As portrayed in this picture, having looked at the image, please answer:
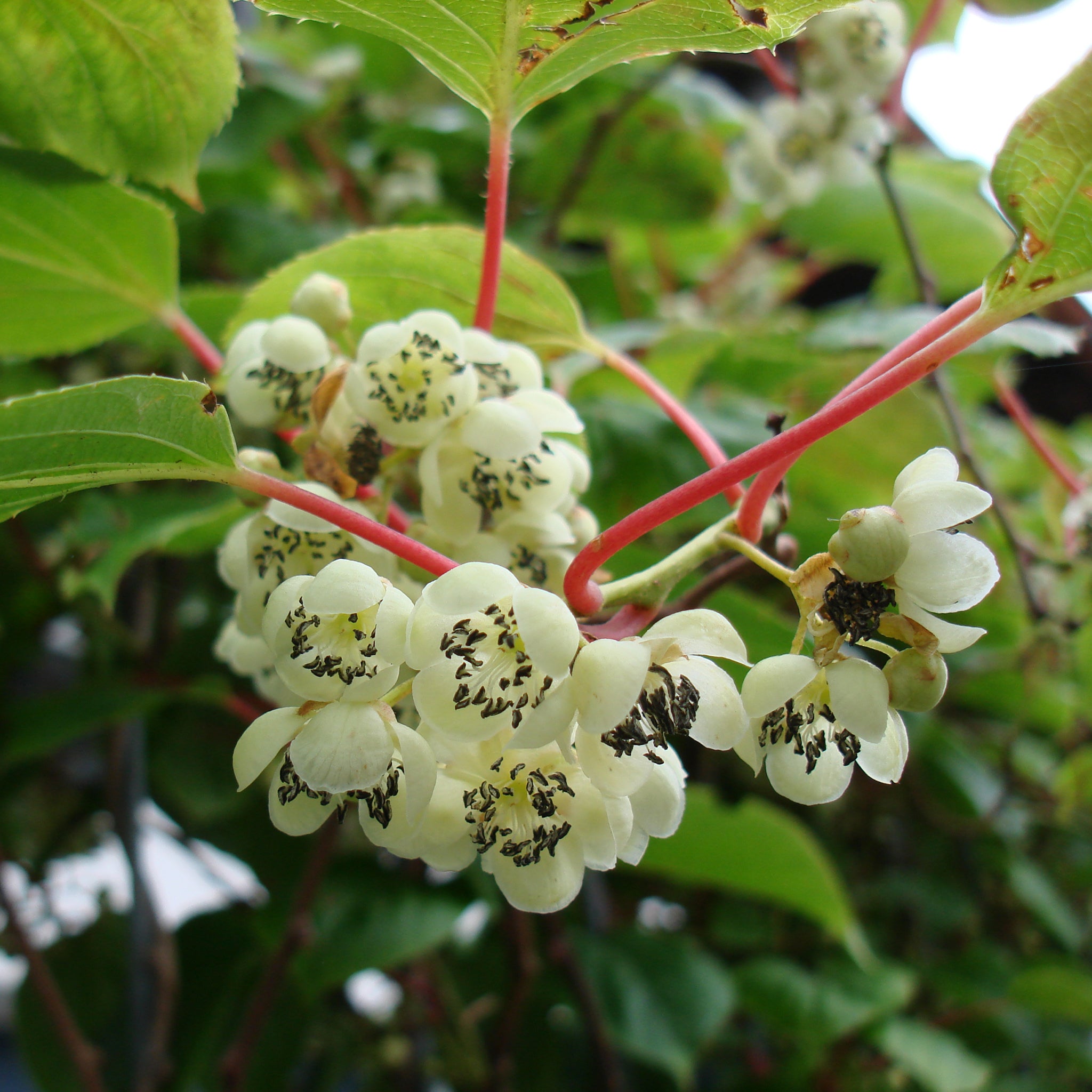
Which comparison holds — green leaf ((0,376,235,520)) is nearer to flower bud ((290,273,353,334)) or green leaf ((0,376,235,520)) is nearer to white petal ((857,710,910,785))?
flower bud ((290,273,353,334))

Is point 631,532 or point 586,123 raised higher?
point 631,532

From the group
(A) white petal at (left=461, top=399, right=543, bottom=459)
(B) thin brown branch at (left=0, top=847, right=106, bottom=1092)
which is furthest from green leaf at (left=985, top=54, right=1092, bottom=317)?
(B) thin brown branch at (left=0, top=847, right=106, bottom=1092)

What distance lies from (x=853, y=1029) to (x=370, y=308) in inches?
45.2

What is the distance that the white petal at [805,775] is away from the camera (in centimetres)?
39

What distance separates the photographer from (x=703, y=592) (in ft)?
1.67

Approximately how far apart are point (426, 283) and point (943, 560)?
406 millimetres

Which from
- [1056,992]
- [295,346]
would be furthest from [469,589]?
[1056,992]

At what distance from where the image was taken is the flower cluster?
1.11m

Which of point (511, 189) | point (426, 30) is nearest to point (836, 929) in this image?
point (426, 30)

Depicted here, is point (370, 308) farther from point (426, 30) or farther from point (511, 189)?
point (511, 189)

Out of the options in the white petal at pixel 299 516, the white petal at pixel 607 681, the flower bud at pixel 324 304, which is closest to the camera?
the white petal at pixel 607 681

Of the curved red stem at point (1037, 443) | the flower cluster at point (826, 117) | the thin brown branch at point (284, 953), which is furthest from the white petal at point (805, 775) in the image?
the flower cluster at point (826, 117)

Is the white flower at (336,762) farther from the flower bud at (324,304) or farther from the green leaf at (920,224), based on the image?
the green leaf at (920,224)

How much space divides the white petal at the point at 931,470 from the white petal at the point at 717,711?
11 centimetres
